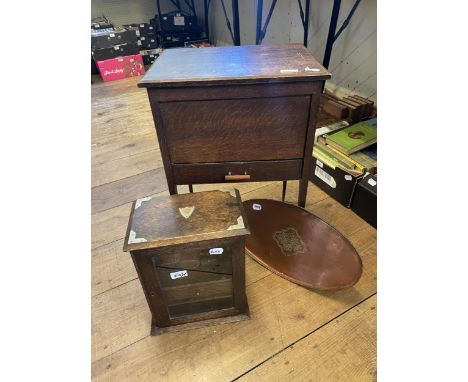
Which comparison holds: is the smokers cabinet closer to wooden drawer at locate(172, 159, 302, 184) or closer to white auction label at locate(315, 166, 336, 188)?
wooden drawer at locate(172, 159, 302, 184)

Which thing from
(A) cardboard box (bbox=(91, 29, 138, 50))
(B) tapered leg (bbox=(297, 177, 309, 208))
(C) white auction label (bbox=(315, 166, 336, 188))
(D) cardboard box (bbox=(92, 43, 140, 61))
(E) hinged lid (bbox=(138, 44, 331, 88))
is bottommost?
(C) white auction label (bbox=(315, 166, 336, 188))

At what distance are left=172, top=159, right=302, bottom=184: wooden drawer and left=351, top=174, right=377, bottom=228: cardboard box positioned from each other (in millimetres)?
322

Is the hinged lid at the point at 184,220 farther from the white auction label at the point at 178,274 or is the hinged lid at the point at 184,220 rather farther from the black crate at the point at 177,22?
the black crate at the point at 177,22

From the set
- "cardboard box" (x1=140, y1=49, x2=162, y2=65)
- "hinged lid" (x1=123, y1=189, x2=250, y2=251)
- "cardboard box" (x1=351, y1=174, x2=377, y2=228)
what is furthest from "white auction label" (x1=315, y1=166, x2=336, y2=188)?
"cardboard box" (x1=140, y1=49, x2=162, y2=65)

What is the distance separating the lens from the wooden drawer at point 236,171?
0.99 metres

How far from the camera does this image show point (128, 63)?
2.91 m

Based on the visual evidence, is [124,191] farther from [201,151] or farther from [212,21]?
[212,21]

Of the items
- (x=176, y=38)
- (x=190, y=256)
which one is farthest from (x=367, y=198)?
(x=176, y=38)

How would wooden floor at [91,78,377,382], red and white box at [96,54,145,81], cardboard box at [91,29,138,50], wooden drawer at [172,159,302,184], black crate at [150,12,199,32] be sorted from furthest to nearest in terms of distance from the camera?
black crate at [150,12,199,32] → red and white box at [96,54,145,81] → cardboard box at [91,29,138,50] → wooden drawer at [172,159,302,184] → wooden floor at [91,78,377,382]

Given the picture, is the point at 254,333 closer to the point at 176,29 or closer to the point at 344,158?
the point at 344,158

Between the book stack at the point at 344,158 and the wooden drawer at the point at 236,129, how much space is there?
36 centimetres

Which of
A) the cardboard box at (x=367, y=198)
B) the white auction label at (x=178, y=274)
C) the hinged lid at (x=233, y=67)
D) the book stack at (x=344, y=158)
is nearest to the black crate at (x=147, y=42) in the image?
the hinged lid at (x=233, y=67)

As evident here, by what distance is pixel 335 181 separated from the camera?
4.26 feet

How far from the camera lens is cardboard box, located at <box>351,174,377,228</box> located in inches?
45.1
